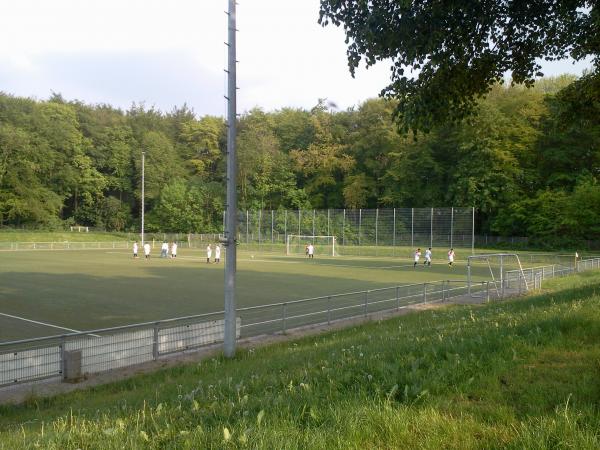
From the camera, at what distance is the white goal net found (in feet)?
192

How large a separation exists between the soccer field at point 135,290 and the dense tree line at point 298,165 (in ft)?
103

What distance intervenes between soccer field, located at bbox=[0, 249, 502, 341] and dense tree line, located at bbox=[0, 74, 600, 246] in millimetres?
31285

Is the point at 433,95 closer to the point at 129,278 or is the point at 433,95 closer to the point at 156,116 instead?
the point at 129,278

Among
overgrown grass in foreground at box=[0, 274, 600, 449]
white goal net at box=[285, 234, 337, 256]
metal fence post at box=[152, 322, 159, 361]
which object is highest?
overgrown grass in foreground at box=[0, 274, 600, 449]

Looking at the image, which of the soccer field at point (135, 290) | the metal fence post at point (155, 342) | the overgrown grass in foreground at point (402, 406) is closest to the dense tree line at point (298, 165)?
the soccer field at point (135, 290)

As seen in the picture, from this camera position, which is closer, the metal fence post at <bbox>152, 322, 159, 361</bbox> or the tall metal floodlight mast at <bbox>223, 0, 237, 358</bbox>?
the metal fence post at <bbox>152, 322, 159, 361</bbox>

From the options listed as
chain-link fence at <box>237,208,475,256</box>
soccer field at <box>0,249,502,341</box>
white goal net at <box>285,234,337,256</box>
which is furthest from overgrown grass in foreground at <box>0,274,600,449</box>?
white goal net at <box>285,234,337,256</box>

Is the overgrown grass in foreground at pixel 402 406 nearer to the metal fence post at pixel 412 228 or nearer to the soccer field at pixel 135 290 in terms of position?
the soccer field at pixel 135 290

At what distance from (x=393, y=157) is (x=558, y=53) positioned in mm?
67485

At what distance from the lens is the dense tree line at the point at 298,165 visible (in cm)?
6378

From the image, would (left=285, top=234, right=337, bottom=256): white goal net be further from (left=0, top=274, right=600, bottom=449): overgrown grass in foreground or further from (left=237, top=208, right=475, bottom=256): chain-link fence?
(left=0, top=274, right=600, bottom=449): overgrown grass in foreground

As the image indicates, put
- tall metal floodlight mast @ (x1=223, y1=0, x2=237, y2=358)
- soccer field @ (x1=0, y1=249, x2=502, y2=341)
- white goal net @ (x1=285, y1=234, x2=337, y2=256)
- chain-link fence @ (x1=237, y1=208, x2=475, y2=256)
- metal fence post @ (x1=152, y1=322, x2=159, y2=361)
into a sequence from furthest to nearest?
white goal net @ (x1=285, y1=234, x2=337, y2=256) < chain-link fence @ (x1=237, y1=208, x2=475, y2=256) < soccer field @ (x1=0, y1=249, x2=502, y2=341) < tall metal floodlight mast @ (x1=223, y1=0, x2=237, y2=358) < metal fence post @ (x1=152, y1=322, x2=159, y2=361)

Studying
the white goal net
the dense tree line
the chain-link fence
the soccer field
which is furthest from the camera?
the dense tree line

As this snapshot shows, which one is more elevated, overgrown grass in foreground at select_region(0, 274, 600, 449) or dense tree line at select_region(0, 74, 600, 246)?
dense tree line at select_region(0, 74, 600, 246)
